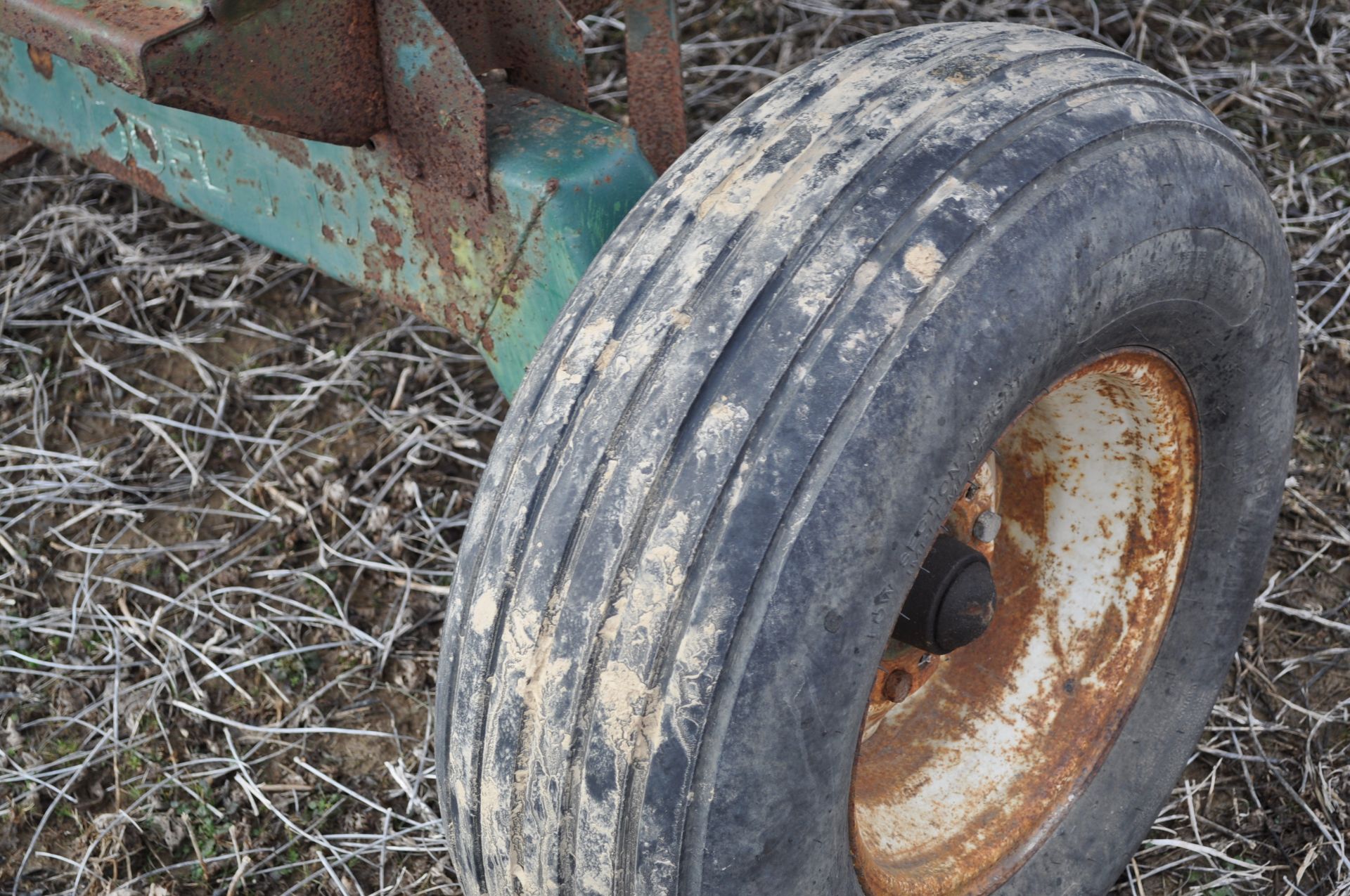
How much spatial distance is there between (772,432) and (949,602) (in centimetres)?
37

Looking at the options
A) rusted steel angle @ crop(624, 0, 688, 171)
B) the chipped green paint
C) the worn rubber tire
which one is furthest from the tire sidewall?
rusted steel angle @ crop(624, 0, 688, 171)

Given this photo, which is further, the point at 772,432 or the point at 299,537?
the point at 299,537

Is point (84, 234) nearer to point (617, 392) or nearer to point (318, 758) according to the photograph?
point (318, 758)

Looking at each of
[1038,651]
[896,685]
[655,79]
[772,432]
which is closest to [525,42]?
[655,79]

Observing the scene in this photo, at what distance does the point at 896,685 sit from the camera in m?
1.45

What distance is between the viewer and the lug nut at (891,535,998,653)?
4.19 feet

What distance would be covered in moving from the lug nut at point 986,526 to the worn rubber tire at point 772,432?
26cm

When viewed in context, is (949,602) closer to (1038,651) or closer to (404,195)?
(1038,651)

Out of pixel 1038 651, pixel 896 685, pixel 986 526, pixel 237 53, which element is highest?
pixel 237 53

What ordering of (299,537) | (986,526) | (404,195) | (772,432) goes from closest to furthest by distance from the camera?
(772,432)
(986,526)
(404,195)
(299,537)

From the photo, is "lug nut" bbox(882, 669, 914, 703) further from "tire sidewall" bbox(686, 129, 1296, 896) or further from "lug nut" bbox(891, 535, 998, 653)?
"tire sidewall" bbox(686, 129, 1296, 896)

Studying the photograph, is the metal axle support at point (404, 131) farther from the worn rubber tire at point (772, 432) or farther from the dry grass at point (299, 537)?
Result: the dry grass at point (299, 537)

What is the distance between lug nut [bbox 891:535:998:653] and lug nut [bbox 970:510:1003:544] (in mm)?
128

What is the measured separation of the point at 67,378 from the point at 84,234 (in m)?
0.51
